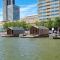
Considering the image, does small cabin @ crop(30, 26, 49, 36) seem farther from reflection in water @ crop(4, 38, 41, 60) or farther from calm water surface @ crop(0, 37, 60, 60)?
reflection in water @ crop(4, 38, 41, 60)

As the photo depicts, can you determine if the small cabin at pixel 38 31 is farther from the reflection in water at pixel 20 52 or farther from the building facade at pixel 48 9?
the building facade at pixel 48 9

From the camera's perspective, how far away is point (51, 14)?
118188 mm

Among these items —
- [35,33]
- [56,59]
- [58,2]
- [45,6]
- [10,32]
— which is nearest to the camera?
[56,59]

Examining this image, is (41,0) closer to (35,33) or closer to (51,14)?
(51,14)

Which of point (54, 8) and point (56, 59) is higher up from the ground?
point (54, 8)

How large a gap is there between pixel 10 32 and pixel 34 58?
162ft

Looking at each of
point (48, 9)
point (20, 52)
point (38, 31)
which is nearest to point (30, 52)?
point (20, 52)

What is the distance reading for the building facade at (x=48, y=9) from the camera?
115 meters

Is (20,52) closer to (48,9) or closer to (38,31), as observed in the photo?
(38,31)

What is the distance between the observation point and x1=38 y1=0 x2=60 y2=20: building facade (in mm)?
114812

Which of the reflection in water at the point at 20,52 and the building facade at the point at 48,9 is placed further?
the building facade at the point at 48,9

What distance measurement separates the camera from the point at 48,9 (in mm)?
119750

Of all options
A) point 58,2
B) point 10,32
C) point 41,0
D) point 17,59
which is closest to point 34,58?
point 17,59

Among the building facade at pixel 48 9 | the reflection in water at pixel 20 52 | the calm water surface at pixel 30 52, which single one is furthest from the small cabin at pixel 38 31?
the building facade at pixel 48 9
